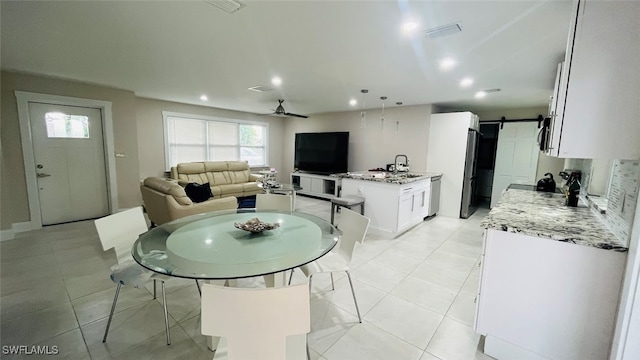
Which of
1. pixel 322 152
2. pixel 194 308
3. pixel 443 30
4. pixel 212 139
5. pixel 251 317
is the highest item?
pixel 443 30

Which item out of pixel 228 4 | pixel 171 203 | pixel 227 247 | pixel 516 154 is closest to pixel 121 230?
pixel 227 247

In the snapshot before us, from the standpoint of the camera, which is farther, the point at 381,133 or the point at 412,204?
the point at 381,133

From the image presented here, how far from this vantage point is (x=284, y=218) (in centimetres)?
231

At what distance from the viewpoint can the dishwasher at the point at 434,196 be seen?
4.86 metres

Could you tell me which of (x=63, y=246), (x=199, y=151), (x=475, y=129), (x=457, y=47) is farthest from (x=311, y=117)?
(x=63, y=246)

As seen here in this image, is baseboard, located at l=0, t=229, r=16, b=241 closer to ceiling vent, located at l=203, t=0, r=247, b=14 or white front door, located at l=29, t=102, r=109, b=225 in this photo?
white front door, located at l=29, t=102, r=109, b=225

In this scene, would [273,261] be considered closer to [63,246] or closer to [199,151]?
[63,246]

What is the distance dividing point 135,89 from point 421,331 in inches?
222

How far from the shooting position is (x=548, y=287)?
1.45 m

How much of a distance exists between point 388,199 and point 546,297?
2401 millimetres

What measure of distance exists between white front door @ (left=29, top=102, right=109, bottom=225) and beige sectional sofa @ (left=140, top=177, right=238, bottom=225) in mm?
1525

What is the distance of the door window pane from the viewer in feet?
13.1

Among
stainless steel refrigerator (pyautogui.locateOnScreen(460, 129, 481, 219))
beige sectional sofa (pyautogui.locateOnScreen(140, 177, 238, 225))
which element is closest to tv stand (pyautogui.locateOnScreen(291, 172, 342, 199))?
stainless steel refrigerator (pyautogui.locateOnScreen(460, 129, 481, 219))

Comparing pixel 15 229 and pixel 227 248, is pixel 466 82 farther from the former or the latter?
pixel 15 229
